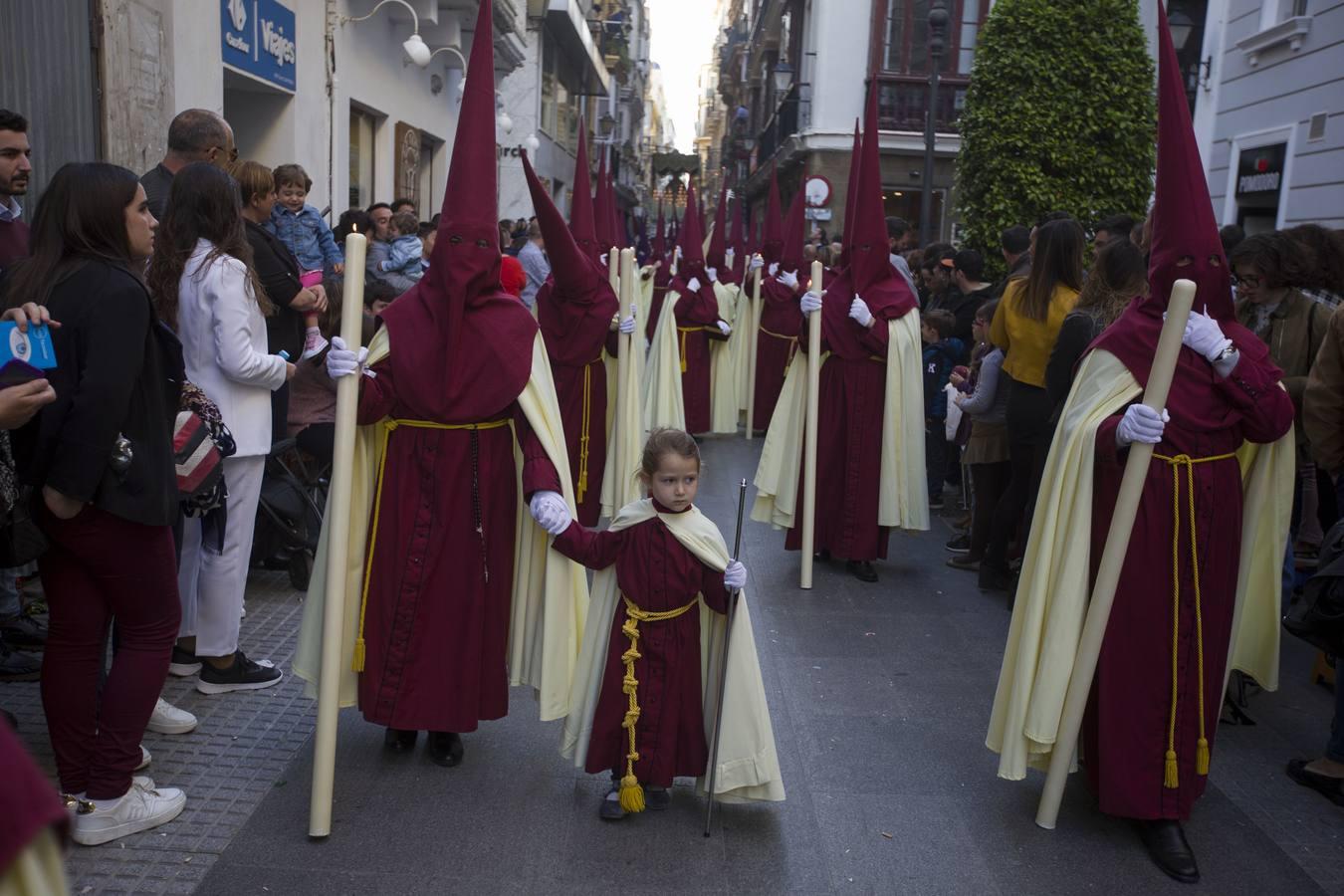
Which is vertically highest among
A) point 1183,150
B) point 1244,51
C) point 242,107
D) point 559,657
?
point 1244,51

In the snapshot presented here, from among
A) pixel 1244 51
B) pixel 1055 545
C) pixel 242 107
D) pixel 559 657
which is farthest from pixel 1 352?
pixel 1244 51

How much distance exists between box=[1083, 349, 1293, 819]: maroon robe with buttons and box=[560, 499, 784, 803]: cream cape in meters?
1.10

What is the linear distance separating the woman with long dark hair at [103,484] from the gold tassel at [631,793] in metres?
1.39

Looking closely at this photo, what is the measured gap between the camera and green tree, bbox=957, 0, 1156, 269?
13523 mm

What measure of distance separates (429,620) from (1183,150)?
2801 millimetres

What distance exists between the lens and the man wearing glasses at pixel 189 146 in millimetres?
5172

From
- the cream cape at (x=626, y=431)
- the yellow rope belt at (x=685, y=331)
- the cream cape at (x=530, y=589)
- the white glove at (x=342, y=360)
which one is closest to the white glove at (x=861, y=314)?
the cream cape at (x=626, y=431)

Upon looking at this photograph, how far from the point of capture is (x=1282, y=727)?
16.8 feet

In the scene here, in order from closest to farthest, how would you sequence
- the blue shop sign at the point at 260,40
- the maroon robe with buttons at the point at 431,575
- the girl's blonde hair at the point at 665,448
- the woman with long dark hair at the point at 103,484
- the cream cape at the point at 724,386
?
1. the woman with long dark hair at the point at 103,484
2. the girl's blonde hair at the point at 665,448
3. the maroon robe with buttons at the point at 431,575
4. the blue shop sign at the point at 260,40
5. the cream cape at the point at 724,386

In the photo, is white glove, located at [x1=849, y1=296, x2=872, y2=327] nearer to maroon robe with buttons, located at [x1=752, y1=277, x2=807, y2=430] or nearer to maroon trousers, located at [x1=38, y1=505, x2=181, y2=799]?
maroon trousers, located at [x1=38, y1=505, x2=181, y2=799]

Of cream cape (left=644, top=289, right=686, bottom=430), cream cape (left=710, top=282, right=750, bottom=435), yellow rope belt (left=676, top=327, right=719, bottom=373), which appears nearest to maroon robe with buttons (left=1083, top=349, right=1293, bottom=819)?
cream cape (left=644, top=289, right=686, bottom=430)

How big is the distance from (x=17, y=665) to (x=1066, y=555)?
4114mm

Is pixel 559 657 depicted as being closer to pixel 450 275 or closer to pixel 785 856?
pixel 785 856

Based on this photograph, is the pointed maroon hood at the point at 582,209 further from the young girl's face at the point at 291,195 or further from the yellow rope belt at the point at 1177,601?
the yellow rope belt at the point at 1177,601
